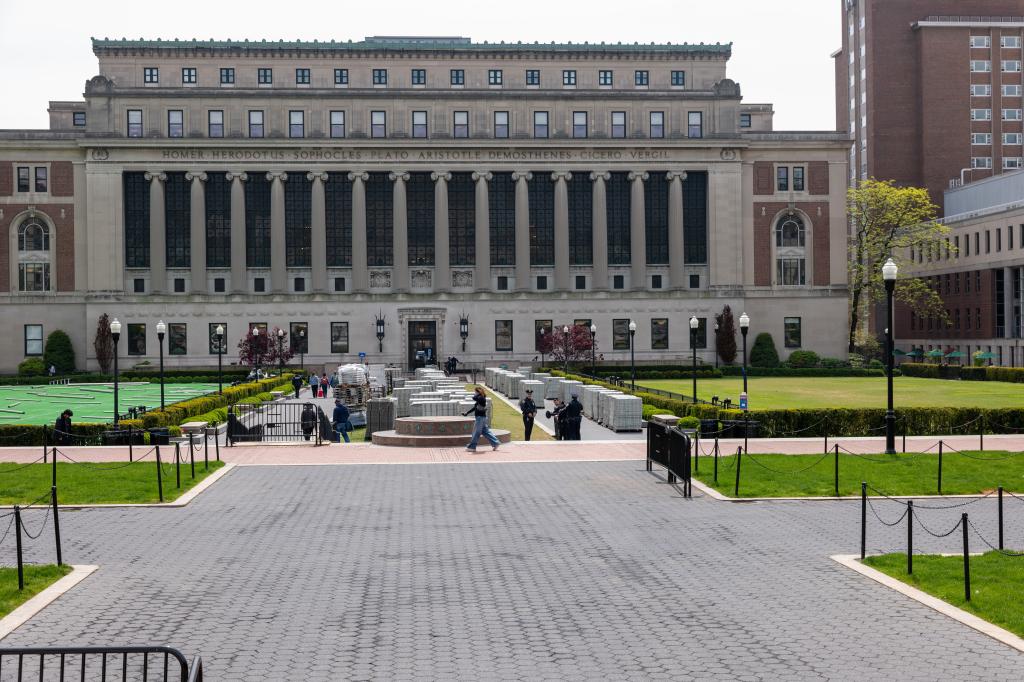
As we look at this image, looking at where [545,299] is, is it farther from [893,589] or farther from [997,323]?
[893,589]

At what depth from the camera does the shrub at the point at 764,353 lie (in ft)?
302

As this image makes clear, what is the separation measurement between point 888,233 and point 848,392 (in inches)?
1893

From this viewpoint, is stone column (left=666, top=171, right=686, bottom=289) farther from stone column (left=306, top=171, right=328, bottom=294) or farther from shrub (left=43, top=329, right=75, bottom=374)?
shrub (left=43, top=329, right=75, bottom=374)

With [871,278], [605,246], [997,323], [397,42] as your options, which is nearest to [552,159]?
[605,246]

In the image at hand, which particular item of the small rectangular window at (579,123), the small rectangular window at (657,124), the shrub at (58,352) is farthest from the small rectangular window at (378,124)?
the shrub at (58,352)

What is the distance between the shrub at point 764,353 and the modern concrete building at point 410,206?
3435mm

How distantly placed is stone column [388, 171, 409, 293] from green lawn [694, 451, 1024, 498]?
6605cm

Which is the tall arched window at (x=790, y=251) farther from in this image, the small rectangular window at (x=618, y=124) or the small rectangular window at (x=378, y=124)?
the small rectangular window at (x=378, y=124)

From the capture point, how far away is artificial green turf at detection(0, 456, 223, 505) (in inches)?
923

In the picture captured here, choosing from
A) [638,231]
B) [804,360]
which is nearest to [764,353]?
[804,360]

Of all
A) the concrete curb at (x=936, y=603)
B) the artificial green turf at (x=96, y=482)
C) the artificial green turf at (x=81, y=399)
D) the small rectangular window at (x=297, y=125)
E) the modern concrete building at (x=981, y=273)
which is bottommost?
the concrete curb at (x=936, y=603)

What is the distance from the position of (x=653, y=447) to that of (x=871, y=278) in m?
80.2

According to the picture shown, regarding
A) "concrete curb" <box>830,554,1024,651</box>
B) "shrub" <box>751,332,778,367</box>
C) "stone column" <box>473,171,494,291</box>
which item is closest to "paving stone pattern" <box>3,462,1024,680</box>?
"concrete curb" <box>830,554,1024,651</box>

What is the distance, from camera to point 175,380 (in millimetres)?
80312
